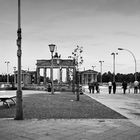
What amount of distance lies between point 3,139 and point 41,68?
3390 inches

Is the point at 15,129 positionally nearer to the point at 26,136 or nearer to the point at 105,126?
the point at 26,136

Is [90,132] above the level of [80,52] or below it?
below

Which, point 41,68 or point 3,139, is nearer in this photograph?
point 3,139

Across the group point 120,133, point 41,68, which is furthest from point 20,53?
point 41,68

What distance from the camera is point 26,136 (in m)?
7.53

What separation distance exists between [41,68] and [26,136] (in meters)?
85.8

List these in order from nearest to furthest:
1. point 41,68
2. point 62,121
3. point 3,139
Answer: point 3,139, point 62,121, point 41,68

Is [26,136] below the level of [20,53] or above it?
below

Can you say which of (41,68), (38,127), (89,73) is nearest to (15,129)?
(38,127)

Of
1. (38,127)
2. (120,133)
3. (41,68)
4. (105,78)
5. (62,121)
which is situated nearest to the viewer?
(120,133)

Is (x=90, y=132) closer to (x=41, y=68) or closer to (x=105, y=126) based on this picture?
(x=105, y=126)

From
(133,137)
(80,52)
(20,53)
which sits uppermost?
(80,52)

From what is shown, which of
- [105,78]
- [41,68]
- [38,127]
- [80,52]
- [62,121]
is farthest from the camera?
[105,78]

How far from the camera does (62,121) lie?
1018 centimetres
